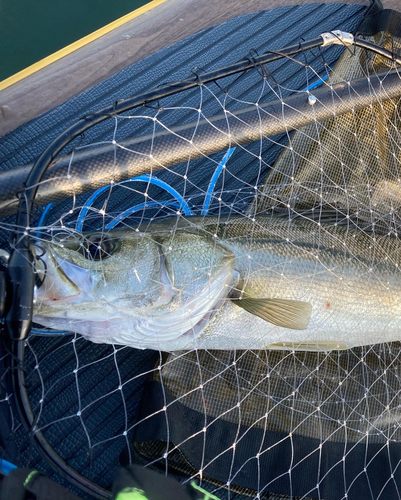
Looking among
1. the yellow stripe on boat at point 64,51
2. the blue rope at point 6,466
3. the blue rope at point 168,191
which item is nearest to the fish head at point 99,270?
the blue rope at point 168,191

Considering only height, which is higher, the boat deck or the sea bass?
the boat deck

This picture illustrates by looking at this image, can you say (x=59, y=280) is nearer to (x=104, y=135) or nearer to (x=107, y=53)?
(x=104, y=135)

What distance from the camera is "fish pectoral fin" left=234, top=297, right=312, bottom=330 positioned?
167 cm

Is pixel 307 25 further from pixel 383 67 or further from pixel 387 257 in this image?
pixel 387 257

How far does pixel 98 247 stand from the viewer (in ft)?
5.02

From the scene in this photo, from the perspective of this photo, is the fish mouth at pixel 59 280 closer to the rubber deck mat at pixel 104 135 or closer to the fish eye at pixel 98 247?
the fish eye at pixel 98 247

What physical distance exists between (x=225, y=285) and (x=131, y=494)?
2.58 ft

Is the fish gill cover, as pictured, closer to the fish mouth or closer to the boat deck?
the fish mouth

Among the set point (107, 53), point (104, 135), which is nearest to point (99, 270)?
point (104, 135)

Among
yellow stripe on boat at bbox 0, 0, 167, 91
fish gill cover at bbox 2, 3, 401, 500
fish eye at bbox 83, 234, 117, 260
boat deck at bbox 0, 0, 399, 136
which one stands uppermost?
yellow stripe on boat at bbox 0, 0, 167, 91

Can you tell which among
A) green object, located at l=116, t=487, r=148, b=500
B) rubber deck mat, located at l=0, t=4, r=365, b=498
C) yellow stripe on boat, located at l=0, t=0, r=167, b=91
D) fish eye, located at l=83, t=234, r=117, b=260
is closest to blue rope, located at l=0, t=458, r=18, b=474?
rubber deck mat, located at l=0, t=4, r=365, b=498

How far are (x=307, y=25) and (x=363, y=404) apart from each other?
243cm

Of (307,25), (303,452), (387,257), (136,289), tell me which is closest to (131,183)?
(136,289)

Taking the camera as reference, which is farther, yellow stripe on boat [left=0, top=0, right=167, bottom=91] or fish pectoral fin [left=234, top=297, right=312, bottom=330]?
yellow stripe on boat [left=0, top=0, right=167, bottom=91]
